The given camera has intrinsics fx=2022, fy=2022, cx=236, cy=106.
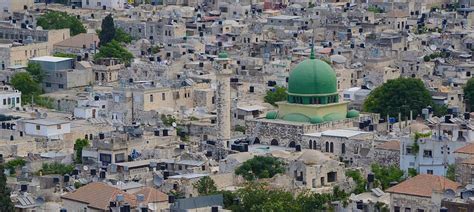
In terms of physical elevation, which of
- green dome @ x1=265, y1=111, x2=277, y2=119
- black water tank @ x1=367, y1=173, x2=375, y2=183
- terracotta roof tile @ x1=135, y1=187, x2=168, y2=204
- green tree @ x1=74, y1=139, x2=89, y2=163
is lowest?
green tree @ x1=74, y1=139, x2=89, y2=163

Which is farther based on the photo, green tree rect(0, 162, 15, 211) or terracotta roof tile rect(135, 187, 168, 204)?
terracotta roof tile rect(135, 187, 168, 204)

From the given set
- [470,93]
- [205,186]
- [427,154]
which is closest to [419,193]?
[427,154]

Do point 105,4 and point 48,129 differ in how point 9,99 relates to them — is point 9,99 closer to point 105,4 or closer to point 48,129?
point 48,129

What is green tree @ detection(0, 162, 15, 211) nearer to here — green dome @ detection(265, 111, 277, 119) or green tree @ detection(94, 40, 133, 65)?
green dome @ detection(265, 111, 277, 119)

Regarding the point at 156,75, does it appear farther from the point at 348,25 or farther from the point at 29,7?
the point at 29,7

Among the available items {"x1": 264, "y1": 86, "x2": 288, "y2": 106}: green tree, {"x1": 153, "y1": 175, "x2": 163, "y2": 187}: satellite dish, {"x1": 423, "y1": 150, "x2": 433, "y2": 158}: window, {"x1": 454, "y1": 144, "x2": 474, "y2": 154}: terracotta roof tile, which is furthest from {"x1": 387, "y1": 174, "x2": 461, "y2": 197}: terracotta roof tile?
{"x1": 264, "y1": 86, "x2": 288, "y2": 106}: green tree
